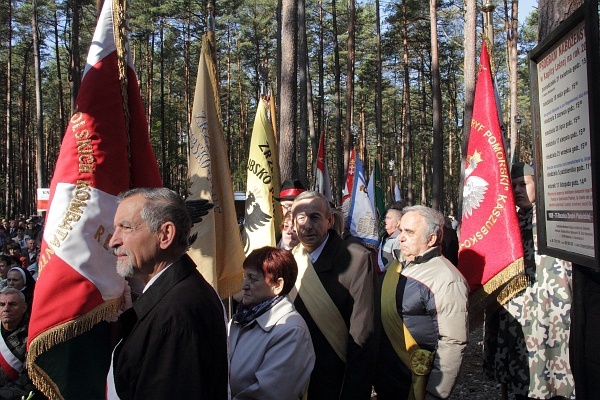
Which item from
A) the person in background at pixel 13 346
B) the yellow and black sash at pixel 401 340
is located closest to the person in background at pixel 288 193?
the yellow and black sash at pixel 401 340

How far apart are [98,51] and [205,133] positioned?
161 cm

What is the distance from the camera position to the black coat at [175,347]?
1.97 metres

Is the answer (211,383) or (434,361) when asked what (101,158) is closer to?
(211,383)

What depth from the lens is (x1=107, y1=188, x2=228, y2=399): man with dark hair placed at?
198cm

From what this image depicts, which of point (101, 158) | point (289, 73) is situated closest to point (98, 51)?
point (101, 158)

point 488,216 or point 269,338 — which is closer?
point 269,338

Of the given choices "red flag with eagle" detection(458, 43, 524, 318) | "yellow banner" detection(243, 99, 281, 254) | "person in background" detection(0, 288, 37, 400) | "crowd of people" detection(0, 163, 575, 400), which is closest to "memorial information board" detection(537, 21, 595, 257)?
"crowd of people" detection(0, 163, 575, 400)

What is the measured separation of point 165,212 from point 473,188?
3.36m

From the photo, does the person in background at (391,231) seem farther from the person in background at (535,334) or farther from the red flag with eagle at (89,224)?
the red flag with eagle at (89,224)

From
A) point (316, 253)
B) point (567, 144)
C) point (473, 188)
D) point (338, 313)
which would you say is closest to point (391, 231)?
point (473, 188)

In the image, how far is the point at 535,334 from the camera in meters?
4.18

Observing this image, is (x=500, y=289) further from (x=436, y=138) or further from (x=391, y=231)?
(x=436, y=138)

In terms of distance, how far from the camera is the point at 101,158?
3473 mm

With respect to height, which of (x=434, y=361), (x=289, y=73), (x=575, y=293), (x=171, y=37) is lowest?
(x=434, y=361)
